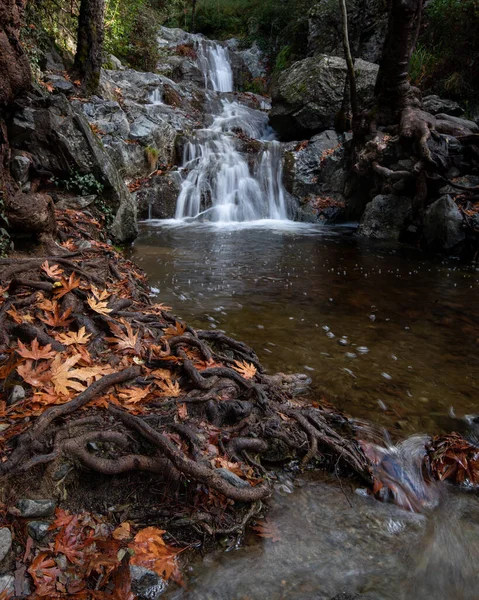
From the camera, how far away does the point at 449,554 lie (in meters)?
2.18

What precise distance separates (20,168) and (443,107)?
1458 cm

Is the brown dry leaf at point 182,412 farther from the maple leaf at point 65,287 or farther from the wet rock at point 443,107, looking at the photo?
the wet rock at point 443,107

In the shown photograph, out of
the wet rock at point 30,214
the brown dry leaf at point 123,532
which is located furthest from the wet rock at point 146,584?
the wet rock at point 30,214

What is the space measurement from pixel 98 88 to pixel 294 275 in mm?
10572

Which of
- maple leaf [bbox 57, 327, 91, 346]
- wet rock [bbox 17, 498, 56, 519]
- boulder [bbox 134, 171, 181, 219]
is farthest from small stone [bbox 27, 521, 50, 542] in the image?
boulder [bbox 134, 171, 181, 219]

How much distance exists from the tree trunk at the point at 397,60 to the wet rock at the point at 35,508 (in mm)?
13174

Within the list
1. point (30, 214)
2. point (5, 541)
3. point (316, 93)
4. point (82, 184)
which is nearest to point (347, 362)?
point (5, 541)

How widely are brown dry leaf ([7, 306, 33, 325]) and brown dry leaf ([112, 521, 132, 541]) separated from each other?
1.72m

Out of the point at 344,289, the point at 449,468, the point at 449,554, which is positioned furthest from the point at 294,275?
the point at 449,554

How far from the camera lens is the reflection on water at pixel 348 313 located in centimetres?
375

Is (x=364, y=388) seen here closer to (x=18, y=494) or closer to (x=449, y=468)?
(x=449, y=468)

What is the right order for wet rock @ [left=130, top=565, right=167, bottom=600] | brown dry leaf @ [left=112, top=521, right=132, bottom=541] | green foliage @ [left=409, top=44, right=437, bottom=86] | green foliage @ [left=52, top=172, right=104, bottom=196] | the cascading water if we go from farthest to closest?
1. green foliage @ [left=409, top=44, right=437, bottom=86]
2. the cascading water
3. green foliage @ [left=52, top=172, right=104, bottom=196]
4. brown dry leaf @ [left=112, top=521, right=132, bottom=541]
5. wet rock @ [left=130, top=565, right=167, bottom=600]

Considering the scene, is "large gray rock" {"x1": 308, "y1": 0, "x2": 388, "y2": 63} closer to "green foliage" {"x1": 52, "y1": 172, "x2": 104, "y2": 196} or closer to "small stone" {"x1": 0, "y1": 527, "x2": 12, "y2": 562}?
"green foliage" {"x1": 52, "y1": 172, "x2": 104, "y2": 196}

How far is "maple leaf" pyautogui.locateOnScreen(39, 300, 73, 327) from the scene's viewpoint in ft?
10.0
